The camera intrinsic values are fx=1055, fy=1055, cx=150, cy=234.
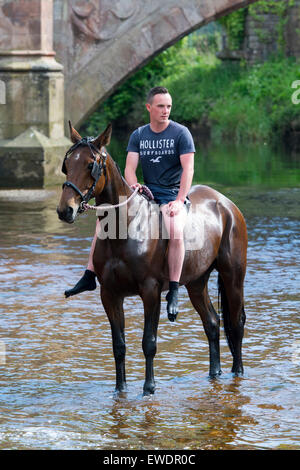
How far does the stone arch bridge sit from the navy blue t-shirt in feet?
38.5

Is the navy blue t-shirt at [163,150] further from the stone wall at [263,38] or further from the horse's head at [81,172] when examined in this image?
the stone wall at [263,38]

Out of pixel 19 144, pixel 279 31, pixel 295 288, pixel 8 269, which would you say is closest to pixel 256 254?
pixel 295 288

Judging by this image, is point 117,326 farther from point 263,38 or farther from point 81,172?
point 263,38

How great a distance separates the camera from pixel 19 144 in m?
18.7

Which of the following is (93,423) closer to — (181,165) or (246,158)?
(181,165)

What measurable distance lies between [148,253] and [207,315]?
1031mm

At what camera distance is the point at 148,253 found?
21.7 feet

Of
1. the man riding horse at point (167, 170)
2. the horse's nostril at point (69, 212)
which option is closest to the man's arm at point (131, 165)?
the man riding horse at point (167, 170)

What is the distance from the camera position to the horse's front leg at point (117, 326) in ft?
21.9

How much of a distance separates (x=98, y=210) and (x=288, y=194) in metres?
12.5

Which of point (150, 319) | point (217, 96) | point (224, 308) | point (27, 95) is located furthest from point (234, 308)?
point (217, 96)

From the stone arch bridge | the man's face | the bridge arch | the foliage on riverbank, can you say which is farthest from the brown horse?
the foliage on riverbank

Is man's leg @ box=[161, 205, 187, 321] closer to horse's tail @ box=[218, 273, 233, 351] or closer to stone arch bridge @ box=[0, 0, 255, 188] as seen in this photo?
horse's tail @ box=[218, 273, 233, 351]

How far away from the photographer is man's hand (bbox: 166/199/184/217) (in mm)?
6748
